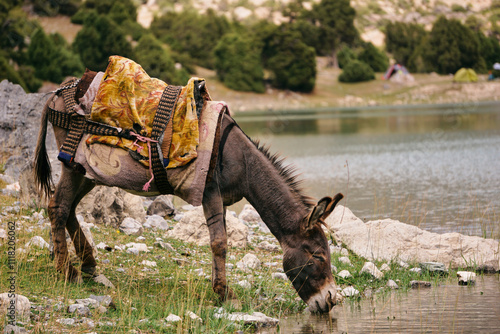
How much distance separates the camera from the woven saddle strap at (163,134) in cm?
625

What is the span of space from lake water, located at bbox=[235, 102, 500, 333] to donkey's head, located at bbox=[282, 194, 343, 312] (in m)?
0.28

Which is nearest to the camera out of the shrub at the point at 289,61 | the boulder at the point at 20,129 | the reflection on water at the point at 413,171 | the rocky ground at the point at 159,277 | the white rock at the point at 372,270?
the rocky ground at the point at 159,277

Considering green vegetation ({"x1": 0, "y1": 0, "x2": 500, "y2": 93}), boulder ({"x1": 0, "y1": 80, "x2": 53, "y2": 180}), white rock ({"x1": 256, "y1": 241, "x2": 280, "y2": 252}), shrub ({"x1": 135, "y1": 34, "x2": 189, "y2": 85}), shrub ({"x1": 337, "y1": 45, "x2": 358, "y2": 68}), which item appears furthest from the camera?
shrub ({"x1": 337, "y1": 45, "x2": 358, "y2": 68})

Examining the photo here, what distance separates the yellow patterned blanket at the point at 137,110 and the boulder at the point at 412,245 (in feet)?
10.2

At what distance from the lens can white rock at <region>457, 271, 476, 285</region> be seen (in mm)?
7656

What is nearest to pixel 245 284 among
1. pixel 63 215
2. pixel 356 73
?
pixel 63 215

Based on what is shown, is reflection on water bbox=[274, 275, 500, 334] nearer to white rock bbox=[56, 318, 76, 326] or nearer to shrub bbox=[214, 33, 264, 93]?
white rock bbox=[56, 318, 76, 326]

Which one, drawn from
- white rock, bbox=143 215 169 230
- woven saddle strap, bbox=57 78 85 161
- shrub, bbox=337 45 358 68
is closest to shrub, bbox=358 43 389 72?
shrub, bbox=337 45 358 68

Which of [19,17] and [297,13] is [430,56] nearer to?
[297,13]

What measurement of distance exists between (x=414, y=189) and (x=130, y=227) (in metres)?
9.72

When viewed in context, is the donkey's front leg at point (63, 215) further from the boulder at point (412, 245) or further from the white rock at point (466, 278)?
the white rock at point (466, 278)

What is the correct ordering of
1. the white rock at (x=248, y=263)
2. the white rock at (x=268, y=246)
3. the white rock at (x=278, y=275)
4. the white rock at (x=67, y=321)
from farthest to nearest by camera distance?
the white rock at (x=268, y=246) → the white rock at (x=248, y=263) → the white rock at (x=278, y=275) → the white rock at (x=67, y=321)

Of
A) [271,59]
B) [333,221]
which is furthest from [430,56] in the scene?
[333,221]

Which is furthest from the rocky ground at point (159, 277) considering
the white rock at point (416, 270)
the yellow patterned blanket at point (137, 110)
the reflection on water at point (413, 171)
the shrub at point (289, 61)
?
the shrub at point (289, 61)
